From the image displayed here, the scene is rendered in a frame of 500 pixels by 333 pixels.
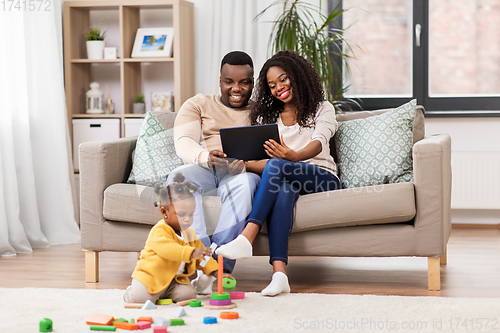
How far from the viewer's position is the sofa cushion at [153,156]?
7.67ft

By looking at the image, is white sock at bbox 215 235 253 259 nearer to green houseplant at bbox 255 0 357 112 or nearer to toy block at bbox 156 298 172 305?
toy block at bbox 156 298 172 305

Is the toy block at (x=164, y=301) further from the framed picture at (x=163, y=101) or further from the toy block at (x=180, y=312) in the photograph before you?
the framed picture at (x=163, y=101)

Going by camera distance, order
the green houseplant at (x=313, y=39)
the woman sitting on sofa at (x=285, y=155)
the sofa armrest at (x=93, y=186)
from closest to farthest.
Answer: the woman sitting on sofa at (x=285, y=155) < the sofa armrest at (x=93, y=186) < the green houseplant at (x=313, y=39)

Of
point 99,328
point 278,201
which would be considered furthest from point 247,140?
point 99,328

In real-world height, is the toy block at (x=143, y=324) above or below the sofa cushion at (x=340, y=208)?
below

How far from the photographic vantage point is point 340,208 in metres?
2.06

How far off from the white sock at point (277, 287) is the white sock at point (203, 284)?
19cm

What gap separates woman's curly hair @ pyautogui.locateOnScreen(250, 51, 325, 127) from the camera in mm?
2352

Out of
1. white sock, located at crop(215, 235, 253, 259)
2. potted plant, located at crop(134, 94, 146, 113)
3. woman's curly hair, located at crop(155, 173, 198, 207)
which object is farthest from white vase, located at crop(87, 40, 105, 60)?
white sock, located at crop(215, 235, 253, 259)

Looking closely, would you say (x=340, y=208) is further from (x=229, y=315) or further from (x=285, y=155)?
(x=229, y=315)

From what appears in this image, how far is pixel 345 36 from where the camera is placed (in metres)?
3.72

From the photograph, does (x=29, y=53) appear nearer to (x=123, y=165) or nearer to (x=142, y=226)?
(x=123, y=165)

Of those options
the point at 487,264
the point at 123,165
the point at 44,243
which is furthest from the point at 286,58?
the point at 44,243

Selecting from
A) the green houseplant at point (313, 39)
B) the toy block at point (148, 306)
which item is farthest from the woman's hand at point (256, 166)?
the green houseplant at point (313, 39)
